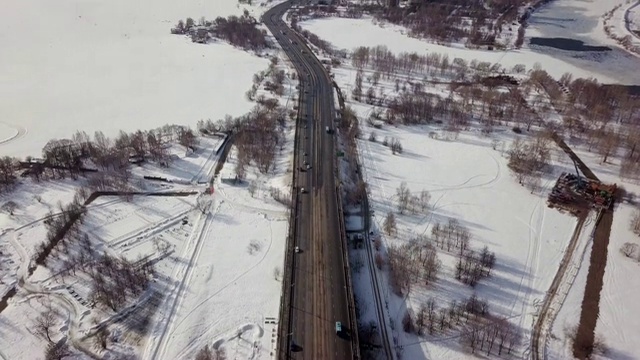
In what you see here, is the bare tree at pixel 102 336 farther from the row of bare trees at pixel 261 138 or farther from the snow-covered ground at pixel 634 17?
the snow-covered ground at pixel 634 17

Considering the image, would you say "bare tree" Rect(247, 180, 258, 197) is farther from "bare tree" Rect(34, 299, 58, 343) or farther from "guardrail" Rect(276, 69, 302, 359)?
"bare tree" Rect(34, 299, 58, 343)

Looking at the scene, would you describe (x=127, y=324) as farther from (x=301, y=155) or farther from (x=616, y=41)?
(x=616, y=41)

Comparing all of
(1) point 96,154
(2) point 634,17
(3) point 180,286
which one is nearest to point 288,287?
(3) point 180,286

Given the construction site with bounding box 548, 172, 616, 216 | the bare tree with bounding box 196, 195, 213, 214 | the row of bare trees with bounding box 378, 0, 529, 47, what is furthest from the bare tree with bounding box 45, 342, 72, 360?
the row of bare trees with bounding box 378, 0, 529, 47

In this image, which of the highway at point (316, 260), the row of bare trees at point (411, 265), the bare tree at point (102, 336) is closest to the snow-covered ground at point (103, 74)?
the highway at point (316, 260)

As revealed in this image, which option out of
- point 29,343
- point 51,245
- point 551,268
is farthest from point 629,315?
point 51,245

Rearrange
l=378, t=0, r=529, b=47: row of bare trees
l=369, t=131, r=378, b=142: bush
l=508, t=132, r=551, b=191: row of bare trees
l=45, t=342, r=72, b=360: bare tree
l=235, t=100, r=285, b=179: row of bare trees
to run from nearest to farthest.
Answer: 1. l=45, t=342, r=72, b=360: bare tree
2. l=508, t=132, r=551, b=191: row of bare trees
3. l=235, t=100, r=285, b=179: row of bare trees
4. l=369, t=131, r=378, b=142: bush
5. l=378, t=0, r=529, b=47: row of bare trees

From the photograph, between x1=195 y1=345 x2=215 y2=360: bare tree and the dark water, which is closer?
x1=195 y1=345 x2=215 y2=360: bare tree
